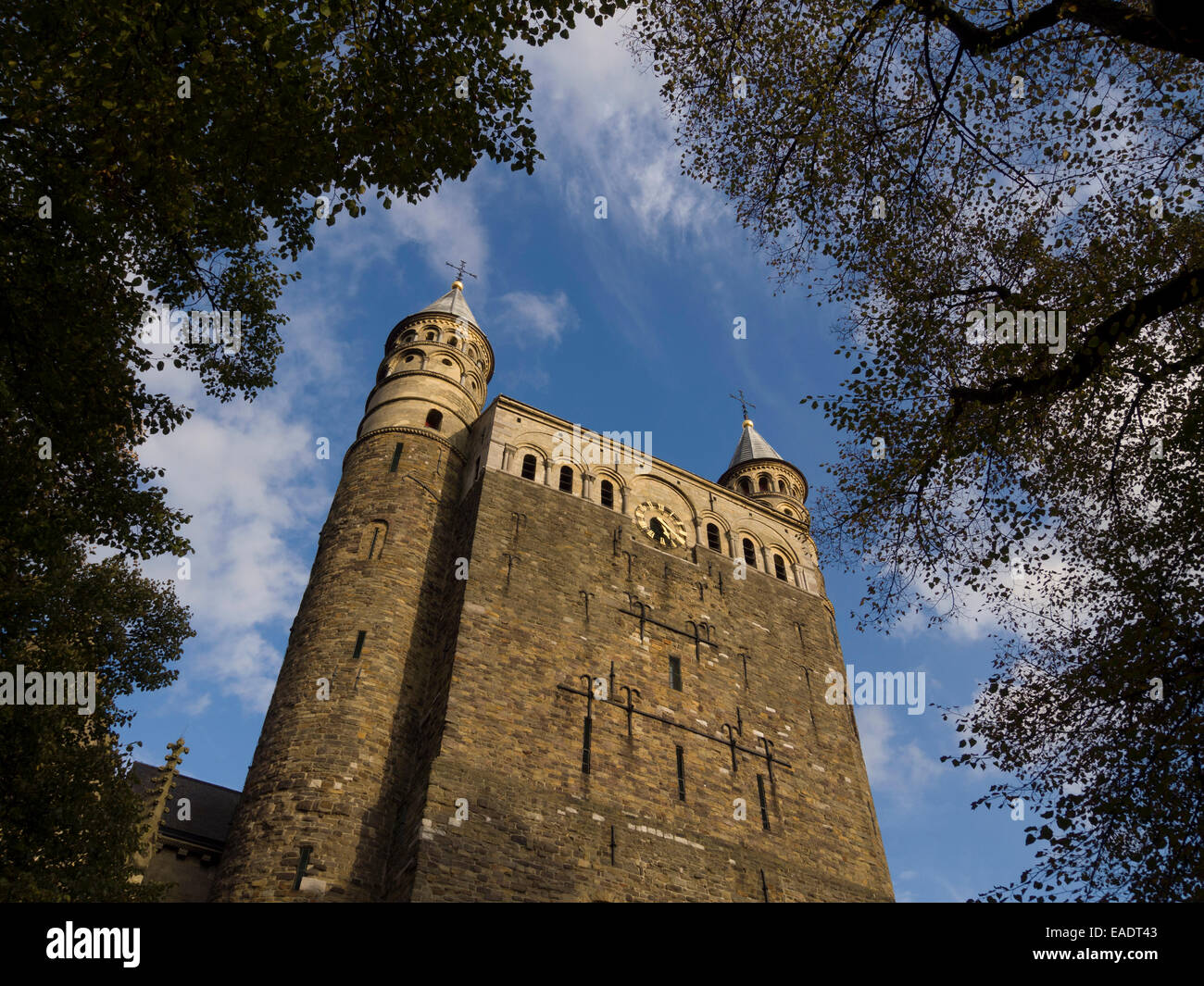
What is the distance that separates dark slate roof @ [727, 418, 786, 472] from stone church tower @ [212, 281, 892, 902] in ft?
23.1

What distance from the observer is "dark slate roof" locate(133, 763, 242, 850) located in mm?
21688

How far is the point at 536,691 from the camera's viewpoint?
21656mm

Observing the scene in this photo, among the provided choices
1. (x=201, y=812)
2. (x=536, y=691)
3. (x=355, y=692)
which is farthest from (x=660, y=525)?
(x=201, y=812)

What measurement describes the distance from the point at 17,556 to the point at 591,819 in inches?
513

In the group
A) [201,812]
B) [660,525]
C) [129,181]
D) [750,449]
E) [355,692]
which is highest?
[750,449]

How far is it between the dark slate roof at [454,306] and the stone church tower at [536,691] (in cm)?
124

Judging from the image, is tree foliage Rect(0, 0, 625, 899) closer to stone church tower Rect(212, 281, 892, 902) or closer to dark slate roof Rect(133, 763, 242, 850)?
stone church tower Rect(212, 281, 892, 902)

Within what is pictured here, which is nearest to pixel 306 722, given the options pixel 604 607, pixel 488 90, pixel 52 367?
pixel 604 607

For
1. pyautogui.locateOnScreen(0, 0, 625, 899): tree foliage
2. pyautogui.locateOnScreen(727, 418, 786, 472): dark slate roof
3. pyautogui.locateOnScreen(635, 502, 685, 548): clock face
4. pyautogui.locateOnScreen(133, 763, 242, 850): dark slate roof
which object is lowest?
pyautogui.locateOnScreen(133, 763, 242, 850): dark slate roof

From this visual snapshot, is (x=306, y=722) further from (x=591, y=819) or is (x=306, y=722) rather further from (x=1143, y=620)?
(x=1143, y=620)

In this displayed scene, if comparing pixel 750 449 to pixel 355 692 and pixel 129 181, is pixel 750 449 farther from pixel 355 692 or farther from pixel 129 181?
pixel 129 181

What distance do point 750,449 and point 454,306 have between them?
1490cm

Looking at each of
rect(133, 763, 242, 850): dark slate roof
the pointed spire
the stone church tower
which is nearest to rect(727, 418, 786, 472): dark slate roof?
the pointed spire
